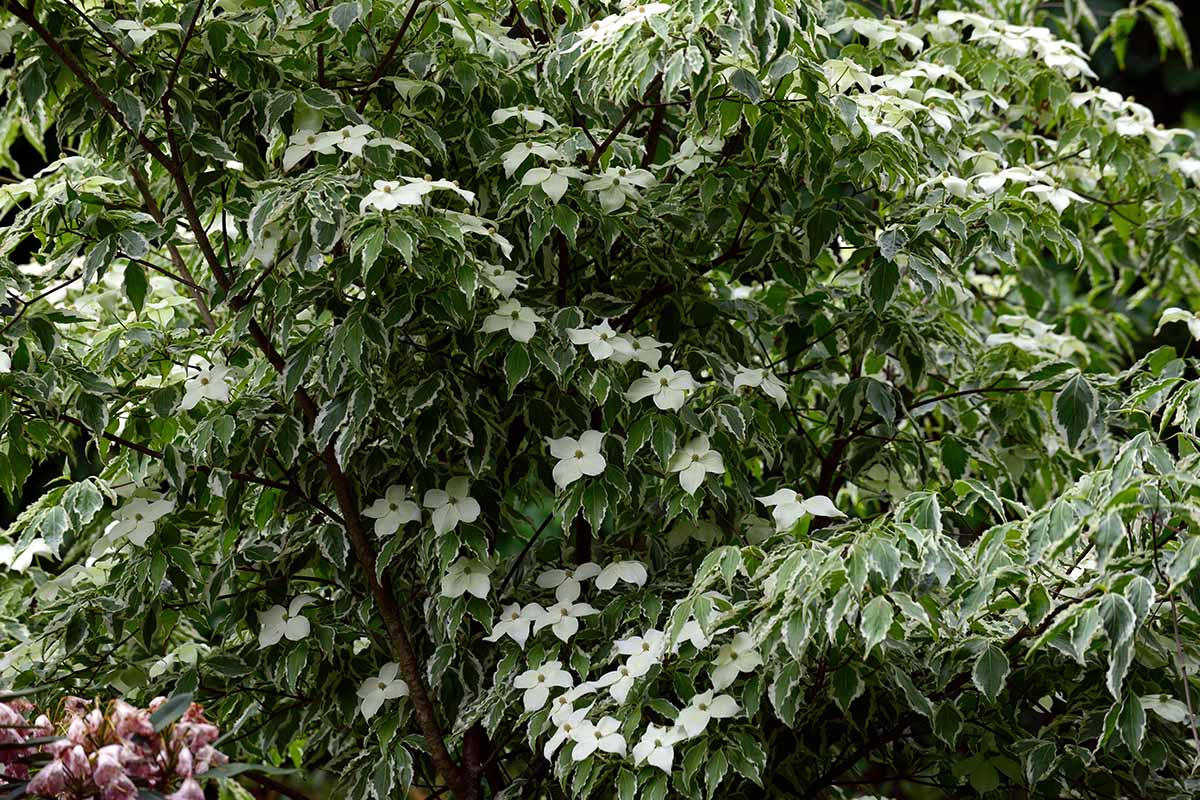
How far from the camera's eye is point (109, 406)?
174 cm

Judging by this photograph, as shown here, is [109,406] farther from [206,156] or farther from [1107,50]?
[1107,50]

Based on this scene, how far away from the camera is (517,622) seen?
1.62 meters

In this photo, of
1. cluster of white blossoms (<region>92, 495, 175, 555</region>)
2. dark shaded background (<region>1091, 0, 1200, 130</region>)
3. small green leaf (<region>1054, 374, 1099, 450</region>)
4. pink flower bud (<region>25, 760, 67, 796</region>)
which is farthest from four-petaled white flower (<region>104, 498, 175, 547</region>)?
dark shaded background (<region>1091, 0, 1200, 130</region>)

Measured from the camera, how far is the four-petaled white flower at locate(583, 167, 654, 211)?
5.31 ft

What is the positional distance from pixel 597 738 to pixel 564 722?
2.5 inches

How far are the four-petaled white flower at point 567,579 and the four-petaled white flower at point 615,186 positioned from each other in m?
0.47

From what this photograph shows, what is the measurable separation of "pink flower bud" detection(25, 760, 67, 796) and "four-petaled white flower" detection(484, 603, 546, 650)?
0.55m

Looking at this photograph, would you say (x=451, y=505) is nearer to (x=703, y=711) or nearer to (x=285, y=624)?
(x=285, y=624)

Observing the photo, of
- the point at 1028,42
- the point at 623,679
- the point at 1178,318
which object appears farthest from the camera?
the point at 1028,42

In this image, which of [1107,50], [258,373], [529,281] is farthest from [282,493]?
[1107,50]

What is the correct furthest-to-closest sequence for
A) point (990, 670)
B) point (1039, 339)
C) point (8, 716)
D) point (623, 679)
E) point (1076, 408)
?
point (1039, 339)
point (1076, 408)
point (623, 679)
point (990, 670)
point (8, 716)

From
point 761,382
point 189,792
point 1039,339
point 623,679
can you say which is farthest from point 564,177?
point 1039,339

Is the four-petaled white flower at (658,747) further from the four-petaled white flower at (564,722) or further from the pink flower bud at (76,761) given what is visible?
the pink flower bud at (76,761)

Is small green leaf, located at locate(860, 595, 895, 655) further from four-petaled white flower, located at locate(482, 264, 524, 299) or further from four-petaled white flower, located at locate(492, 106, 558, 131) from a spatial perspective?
four-petaled white flower, located at locate(492, 106, 558, 131)
